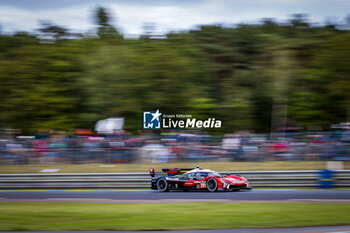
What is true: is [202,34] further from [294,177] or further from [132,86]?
[294,177]

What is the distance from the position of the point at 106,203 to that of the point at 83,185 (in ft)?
13.8

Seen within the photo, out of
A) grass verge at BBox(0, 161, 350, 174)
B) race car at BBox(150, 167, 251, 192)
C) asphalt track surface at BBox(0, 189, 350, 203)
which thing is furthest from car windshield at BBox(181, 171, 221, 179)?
grass verge at BBox(0, 161, 350, 174)

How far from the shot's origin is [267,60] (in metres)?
34.6

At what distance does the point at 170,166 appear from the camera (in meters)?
16.5

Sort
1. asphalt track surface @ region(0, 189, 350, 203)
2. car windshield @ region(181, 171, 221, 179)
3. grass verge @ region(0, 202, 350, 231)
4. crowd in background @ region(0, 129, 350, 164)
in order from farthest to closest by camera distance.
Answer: crowd in background @ region(0, 129, 350, 164) < car windshield @ region(181, 171, 221, 179) < asphalt track surface @ region(0, 189, 350, 203) < grass verge @ region(0, 202, 350, 231)

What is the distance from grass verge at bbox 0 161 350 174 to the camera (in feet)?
52.2

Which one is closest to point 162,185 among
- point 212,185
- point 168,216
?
point 212,185

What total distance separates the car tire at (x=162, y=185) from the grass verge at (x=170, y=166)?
1847mm

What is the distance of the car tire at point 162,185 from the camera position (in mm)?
14461

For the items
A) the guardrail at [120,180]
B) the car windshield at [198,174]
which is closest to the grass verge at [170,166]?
the guardrail at [120,180]

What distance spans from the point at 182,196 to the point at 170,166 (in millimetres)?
3303

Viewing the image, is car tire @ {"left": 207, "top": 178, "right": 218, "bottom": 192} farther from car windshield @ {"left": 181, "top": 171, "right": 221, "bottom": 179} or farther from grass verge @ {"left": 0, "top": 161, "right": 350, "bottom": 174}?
grass verge @ {"left": 0, "top": 161, "right": 350, "bottom": 174}

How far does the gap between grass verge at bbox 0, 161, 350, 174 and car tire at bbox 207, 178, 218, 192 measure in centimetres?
221

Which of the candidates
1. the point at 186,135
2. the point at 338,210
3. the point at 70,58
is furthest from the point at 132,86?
the point at 338,210
